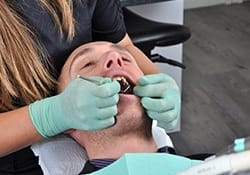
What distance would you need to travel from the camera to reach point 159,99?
1147 millimetres

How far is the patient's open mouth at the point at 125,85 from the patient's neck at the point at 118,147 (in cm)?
10

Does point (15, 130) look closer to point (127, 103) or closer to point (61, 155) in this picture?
point (61, 155)

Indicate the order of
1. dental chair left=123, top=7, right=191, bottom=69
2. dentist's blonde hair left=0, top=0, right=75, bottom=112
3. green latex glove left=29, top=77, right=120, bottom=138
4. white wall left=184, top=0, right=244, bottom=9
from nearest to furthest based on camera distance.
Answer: green latex glove left=29, top=77, right=120, bottom=138
dentist's blonde hair left=0, top=0, right=75, bottom=112
dental chair left=123, top=7, right=191, bottom=69
white wall left=184, top=0, right=244, bottom=9

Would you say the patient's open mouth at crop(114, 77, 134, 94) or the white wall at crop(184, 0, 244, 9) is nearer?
the patient's open mouth at crop(114, 77, 134, 94)

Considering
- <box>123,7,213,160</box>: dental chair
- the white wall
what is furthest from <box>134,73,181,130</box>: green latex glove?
the white wall

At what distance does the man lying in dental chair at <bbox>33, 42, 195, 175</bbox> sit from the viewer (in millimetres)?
1168

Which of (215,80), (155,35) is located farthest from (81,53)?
(215,80)

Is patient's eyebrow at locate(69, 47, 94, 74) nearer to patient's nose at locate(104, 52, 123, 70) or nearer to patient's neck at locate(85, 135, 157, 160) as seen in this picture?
patient's nose at locate(104, 52, 123, 70)

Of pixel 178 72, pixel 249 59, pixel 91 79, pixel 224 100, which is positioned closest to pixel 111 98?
pixel 91 79

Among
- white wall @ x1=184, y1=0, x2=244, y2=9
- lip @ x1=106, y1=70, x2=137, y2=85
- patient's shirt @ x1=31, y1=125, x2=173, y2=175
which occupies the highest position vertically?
lip @ x1=106, y1=70, x2=137, y2=85

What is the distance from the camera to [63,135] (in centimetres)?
127

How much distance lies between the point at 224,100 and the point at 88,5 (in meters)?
1.55

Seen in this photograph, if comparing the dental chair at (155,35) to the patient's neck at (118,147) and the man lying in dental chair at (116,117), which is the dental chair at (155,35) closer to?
the man lying in dental chair at (116,117)

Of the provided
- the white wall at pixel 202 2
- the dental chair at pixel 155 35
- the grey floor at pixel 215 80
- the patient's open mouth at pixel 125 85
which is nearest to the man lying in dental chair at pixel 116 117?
the patient's open mouth at pixel 125 85
